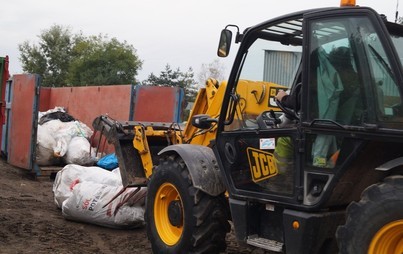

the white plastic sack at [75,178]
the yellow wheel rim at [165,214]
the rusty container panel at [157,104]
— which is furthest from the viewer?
the rusty container panel at [157,104]

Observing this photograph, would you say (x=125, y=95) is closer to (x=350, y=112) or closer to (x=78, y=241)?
(x=78, y=241)

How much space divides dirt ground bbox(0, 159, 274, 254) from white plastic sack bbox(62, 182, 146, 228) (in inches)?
4.4

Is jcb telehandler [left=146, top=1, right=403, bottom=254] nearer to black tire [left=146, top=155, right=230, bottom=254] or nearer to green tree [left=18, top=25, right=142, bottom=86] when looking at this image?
black tire [left=146, top=155, right=230, bottom=254]

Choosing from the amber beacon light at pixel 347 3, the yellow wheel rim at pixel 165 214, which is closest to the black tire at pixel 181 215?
the yellow wheel rim at pixel 165 214

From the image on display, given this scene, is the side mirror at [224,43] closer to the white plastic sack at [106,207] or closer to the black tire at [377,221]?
the black tire at [377,221]

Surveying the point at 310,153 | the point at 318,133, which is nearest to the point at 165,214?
the point at 310,153

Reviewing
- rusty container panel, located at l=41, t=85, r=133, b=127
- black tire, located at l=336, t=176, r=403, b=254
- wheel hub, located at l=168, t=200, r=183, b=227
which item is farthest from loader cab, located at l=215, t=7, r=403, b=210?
rusty container panel, located at l=41, t=85, r=133, b=127

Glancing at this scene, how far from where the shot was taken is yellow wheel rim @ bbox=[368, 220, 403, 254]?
9.60ft

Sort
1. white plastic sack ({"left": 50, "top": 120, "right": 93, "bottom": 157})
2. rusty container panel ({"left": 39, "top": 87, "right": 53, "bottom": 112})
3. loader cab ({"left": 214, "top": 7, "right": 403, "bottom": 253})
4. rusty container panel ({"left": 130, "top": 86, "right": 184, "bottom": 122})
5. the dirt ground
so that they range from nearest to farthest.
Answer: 1. loader cab ({"left": 214, "top": 7, "right": 403, "bottom": 253})
2. the dirt ground
3. white plastic sack ({"left": 50, "top": 120, "right": 93, "bottom": 157})
4. rusty container panel ({"left": 130, "top": 86, "right": 184, "bottom": 122})
5. rusty container panel ({"left": 39, "top": 87, "right": 53, "bottom": 112})

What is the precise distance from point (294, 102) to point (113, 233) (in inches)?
128

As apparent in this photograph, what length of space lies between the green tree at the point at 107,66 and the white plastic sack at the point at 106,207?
1248 inches

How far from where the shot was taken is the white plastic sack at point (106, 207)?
6.10m

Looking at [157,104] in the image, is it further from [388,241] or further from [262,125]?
[388,241]

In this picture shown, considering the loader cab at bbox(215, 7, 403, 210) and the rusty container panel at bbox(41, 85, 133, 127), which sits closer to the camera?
the loader cab at bbox(215, 7, 403, 210)
